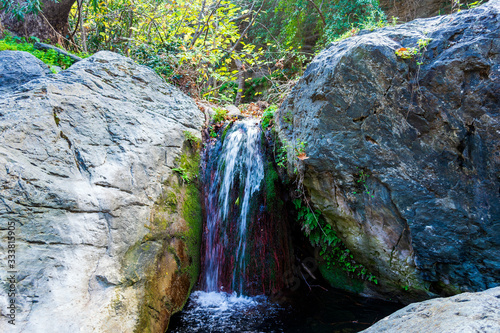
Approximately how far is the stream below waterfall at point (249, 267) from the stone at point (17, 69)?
3.86 m

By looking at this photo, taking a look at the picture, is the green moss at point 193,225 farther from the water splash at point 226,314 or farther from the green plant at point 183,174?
the water splash at point 226,314

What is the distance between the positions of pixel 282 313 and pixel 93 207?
123 inches

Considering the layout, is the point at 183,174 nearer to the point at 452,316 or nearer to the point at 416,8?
the point at 452,316

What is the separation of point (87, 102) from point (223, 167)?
101 inches

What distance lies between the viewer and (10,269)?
2.56 m

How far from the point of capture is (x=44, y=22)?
8.27 metres

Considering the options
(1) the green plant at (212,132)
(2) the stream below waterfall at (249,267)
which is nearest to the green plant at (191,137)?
(2) the stream below waterfall at (249,267)

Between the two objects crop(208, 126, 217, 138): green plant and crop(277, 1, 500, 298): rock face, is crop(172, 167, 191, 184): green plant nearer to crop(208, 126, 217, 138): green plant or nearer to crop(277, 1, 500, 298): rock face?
crop(208, 126, 217, 138): green plant

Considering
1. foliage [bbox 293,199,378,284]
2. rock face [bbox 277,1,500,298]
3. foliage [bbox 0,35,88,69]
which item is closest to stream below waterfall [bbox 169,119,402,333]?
foliage [bbox 293,199,378,284]

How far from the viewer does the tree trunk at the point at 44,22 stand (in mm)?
8102

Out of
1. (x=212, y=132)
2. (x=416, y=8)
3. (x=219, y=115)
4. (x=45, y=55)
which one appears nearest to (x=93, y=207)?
(x=212, y=132)

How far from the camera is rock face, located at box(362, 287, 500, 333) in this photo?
1.41m

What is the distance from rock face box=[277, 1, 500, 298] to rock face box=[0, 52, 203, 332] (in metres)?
2.48

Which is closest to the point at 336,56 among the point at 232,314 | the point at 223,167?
the point at 223,167
